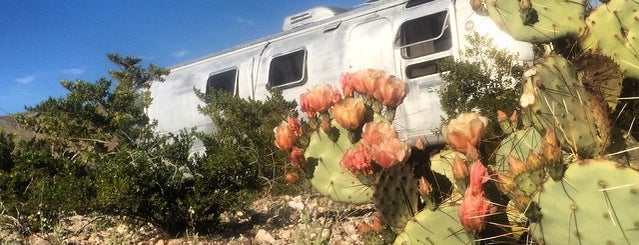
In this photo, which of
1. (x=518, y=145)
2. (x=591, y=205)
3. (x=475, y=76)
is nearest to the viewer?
(x=591, y=205)

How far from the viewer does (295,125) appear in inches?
140

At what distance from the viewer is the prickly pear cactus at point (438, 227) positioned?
268 centimetres

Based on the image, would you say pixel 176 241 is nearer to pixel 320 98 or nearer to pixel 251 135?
pixel 251 135

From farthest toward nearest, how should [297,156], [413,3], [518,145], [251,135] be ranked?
[413,3], [251,135], [297,156], [518,145]

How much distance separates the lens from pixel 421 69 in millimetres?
8219

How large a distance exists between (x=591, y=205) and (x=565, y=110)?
554mm

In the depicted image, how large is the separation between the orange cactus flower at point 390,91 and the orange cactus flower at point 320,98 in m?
0.24

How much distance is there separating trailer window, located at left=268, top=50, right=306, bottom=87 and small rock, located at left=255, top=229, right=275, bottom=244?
14.4 feet

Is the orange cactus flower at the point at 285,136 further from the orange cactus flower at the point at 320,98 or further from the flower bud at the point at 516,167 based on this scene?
the flower bud at the point at 516,167

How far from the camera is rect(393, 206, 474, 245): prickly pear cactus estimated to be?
268 cm

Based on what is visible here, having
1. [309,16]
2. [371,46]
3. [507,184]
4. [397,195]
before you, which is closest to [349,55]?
[371,46]

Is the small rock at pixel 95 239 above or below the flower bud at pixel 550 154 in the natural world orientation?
below

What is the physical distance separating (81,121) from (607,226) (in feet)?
29.1

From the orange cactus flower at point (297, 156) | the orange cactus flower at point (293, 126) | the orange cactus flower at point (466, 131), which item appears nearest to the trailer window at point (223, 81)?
the orange cactus flower at point (297, 156)
